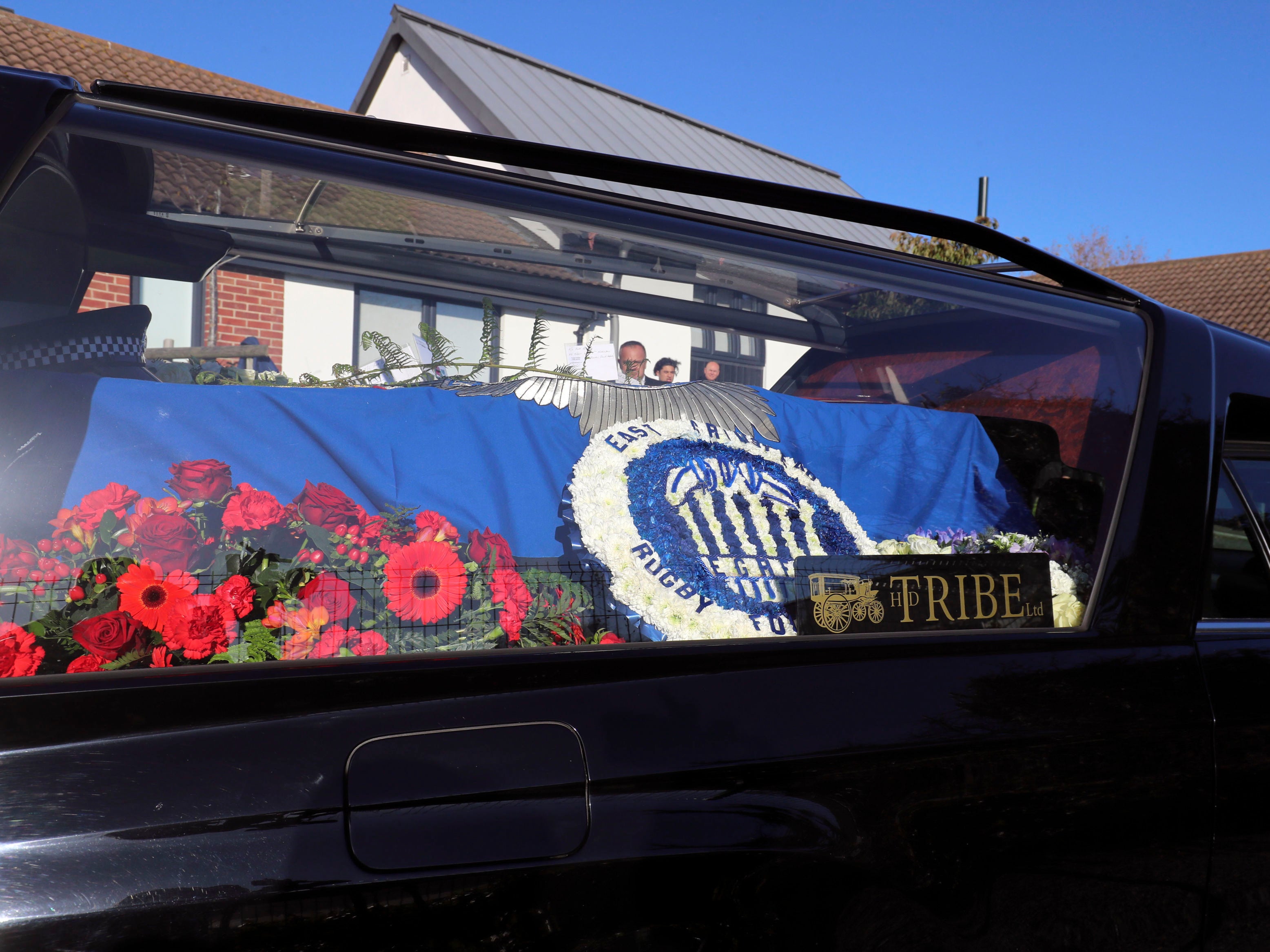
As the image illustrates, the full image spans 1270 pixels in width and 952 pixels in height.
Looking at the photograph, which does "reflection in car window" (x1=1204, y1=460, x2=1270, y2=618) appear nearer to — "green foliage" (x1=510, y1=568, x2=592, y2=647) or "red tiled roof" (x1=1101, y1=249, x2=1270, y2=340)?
"green foliage" (x1=510, y1=568, x2=592, y2=647)

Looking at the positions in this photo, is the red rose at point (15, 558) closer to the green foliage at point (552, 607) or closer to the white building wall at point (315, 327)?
the white building wall at point (315, 327)

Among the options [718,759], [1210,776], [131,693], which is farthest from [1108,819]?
[131,693]

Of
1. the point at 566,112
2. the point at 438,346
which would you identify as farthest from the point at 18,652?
the point at 566,112

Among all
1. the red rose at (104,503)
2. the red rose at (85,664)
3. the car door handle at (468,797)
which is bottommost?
the car door handle at (468,797)

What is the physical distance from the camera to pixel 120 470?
1360 mm

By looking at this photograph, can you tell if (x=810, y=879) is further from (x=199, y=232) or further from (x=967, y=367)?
(x=199, y=232)

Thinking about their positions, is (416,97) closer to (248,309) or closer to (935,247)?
(935,247)

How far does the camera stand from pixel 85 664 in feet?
3.81

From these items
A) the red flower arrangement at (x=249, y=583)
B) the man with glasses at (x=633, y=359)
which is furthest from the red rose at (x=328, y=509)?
the man with glasses at (x=633, y=359)

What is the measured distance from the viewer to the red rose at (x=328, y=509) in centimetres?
143

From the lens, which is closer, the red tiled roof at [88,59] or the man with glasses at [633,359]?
the man with glasses at [633,359]

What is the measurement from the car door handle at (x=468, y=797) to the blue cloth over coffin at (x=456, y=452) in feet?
1.45

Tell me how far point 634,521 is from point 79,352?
957mm

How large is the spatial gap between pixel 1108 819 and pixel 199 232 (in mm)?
1773
